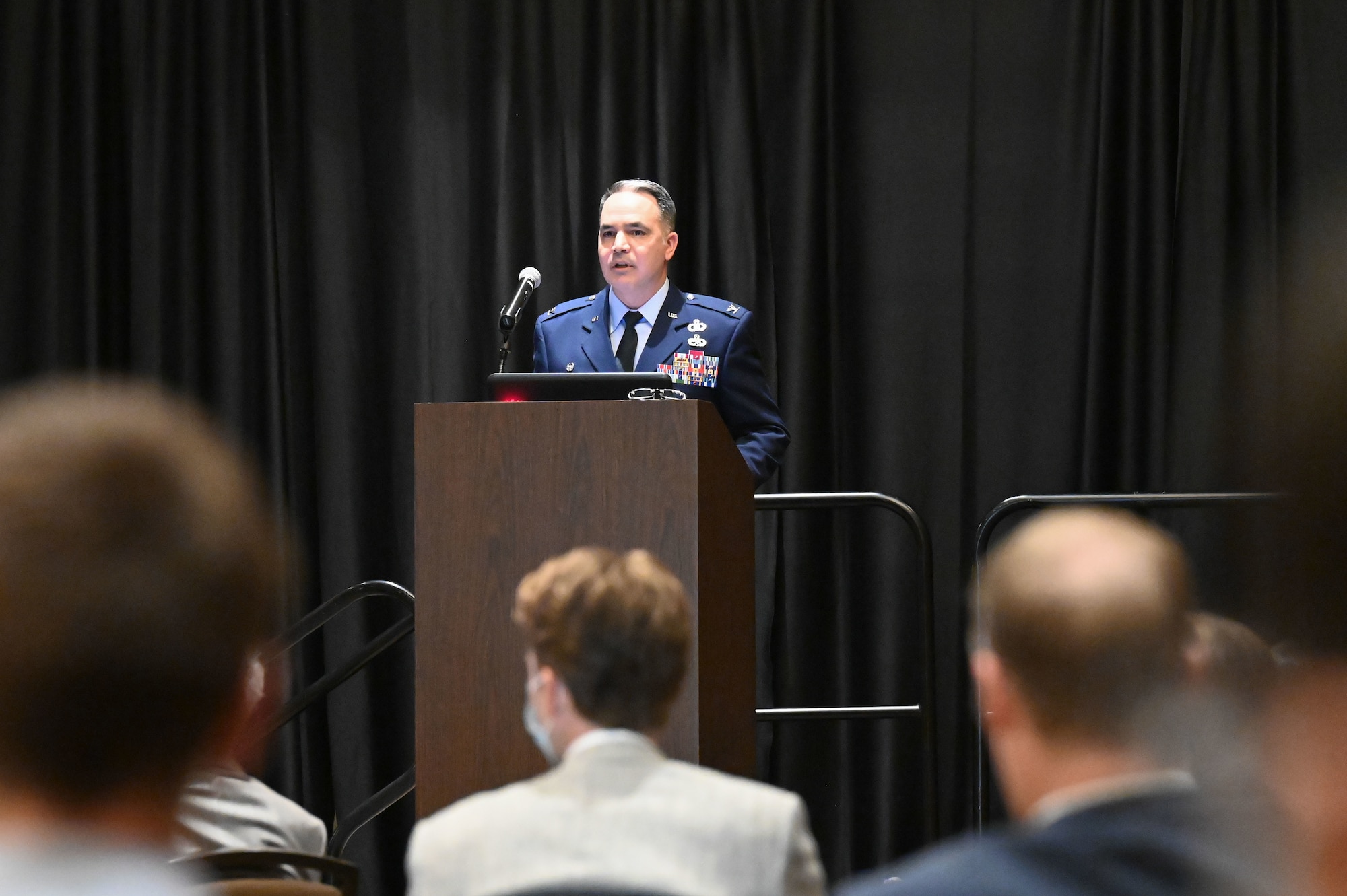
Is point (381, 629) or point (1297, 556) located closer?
point (1297, 556)

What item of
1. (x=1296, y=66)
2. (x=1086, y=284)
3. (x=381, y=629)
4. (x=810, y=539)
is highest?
(x=1296, y=66)

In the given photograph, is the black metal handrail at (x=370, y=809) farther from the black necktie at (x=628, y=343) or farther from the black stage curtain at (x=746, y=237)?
the black stage curtain at (x=746, y=237)

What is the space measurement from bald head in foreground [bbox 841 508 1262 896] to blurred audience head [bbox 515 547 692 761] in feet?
1.70

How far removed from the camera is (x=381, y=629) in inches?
199

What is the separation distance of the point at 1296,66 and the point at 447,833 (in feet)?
14.0

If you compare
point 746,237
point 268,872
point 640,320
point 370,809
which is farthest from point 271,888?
point 746,237

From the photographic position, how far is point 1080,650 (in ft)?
3.59

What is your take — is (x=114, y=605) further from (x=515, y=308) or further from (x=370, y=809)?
(x=370, y=809)

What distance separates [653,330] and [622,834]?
2.80 m

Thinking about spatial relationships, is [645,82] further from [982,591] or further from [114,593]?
[114,593]

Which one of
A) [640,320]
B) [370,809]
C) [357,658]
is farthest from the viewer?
[640,320]

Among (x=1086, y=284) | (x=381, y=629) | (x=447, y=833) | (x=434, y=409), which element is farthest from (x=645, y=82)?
(x=447, y=833)

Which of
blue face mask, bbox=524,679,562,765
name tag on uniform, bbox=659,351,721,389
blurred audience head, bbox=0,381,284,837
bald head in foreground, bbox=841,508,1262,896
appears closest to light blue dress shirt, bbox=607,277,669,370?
name tag on uniform, bbox=659,351,721,389

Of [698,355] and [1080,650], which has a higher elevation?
[698,355]
